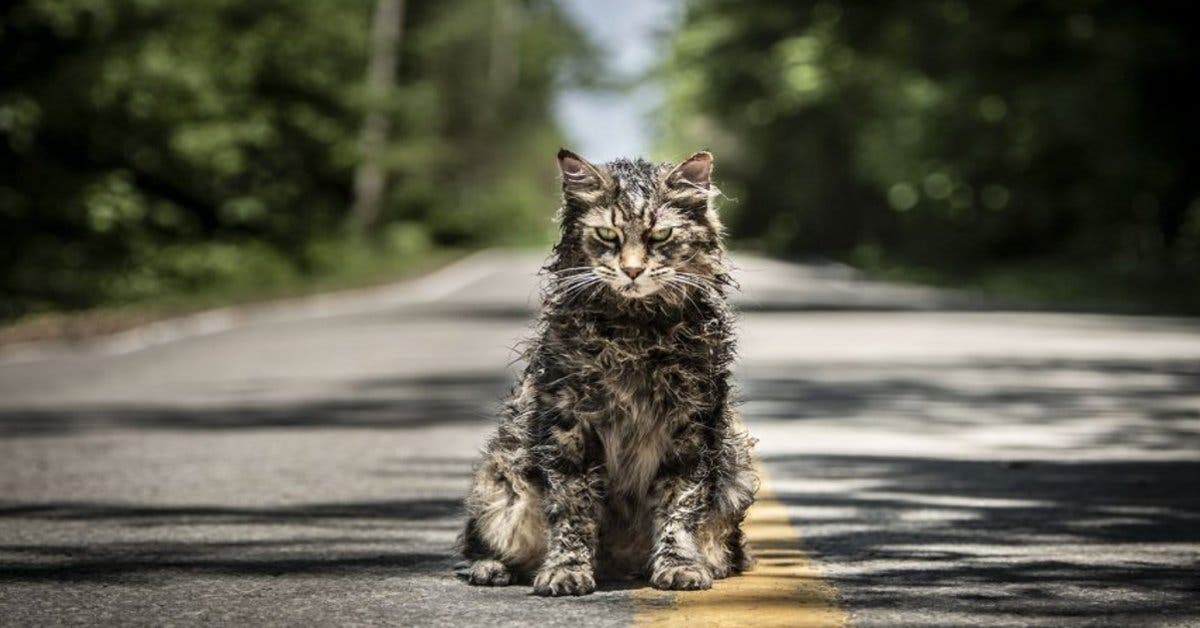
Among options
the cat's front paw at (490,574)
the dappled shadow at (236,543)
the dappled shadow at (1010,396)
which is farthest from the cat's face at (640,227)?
the dappled shadow at (1010,396)

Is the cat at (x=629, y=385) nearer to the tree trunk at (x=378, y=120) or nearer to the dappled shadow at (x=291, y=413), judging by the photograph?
the dappled shadow at (x=291, y=413)

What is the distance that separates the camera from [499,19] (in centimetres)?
8756

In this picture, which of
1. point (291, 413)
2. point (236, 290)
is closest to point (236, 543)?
point (291, 413)

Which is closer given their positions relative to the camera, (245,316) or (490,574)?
(490,574)

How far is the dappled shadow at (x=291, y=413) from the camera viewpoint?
41.0 ft

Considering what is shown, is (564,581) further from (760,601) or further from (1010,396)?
(1010,396)

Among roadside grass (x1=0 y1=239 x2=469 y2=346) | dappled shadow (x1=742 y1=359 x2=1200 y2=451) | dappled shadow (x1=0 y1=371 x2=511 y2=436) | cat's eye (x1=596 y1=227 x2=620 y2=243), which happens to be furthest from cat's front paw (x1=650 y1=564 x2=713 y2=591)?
roadside grass (x1=0 y1=239 x2=469 y2=346)

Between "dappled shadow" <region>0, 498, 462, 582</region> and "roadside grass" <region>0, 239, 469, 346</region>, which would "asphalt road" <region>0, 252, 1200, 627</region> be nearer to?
"dappled shadow" <region>0, 498, 462, 582</region>

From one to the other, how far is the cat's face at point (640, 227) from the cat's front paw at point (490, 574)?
968 millimetres

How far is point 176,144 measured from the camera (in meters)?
33.4

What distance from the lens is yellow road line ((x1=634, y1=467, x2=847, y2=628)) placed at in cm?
551

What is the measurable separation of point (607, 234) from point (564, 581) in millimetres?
1055

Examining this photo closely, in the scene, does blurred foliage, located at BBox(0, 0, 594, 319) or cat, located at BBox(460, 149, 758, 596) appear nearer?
cat, located at BBox(460, 149, 758, 596)

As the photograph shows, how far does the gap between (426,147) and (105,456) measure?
49.1 m
